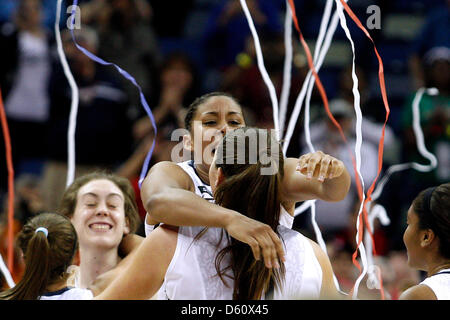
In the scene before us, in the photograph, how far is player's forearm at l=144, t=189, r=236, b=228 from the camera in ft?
5.29

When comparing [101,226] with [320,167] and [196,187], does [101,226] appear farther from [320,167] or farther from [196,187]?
[320,167]

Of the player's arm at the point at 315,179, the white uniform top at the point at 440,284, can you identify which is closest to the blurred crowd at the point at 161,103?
the white uniform top at the point at 440,284

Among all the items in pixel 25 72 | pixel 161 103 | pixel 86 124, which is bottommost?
pixel 86 124

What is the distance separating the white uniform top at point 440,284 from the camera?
1737 millimetres

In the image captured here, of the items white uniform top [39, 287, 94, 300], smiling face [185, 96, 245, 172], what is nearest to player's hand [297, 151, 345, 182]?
smiling face [185, 96, 245, 172]

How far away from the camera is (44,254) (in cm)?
194

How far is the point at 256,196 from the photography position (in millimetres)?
1658

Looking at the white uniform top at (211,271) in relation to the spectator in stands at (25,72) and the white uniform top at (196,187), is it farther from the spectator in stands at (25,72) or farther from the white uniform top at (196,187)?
the spectator in stands at (25,72)

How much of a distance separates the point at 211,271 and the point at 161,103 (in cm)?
262

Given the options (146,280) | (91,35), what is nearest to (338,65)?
(91,35)

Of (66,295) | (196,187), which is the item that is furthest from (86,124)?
(66,295)

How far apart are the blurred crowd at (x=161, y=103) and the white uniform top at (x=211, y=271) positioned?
1.87 meters
